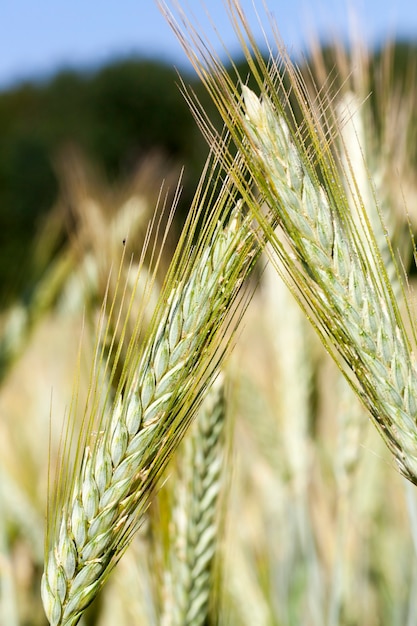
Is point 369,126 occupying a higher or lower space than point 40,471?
higher

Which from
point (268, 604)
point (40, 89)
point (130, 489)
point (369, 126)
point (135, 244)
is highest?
point (40, 89)

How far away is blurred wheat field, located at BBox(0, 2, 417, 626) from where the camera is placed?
3.68 feet

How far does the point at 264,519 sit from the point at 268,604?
0.65 m

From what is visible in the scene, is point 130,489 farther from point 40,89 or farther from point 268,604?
point 40,89

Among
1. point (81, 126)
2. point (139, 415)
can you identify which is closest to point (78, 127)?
point (81, 126)

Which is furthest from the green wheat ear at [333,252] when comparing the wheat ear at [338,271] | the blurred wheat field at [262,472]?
the blurred wheat field at [262,472]

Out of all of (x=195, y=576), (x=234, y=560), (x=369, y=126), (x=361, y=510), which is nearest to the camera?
(x=195, y=576)

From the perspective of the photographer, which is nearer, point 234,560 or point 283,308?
point 234,560

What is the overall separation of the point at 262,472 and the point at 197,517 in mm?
1062

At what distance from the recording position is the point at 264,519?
2096 millimetres

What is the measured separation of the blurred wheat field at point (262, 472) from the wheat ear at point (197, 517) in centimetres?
1

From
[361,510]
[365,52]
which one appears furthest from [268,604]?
[365,52]

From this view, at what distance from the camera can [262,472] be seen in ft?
6.70

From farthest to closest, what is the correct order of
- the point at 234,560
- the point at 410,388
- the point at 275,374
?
1. the point at 275,374
2. the point at 234,560
3. the point at 410,388
